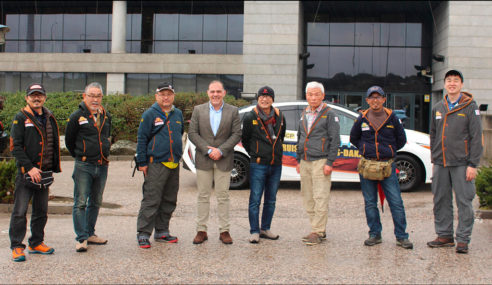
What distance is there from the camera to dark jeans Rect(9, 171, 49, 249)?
5.38 metres

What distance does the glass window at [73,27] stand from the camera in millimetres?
31469

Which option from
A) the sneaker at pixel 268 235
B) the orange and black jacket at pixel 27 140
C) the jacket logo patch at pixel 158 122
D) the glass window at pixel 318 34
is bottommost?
the sneaker at pixel 268 235

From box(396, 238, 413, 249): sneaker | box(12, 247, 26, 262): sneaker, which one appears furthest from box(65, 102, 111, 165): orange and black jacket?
box(396, 238, 413, 249): sneaker

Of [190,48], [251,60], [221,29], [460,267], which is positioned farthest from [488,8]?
[460,267]

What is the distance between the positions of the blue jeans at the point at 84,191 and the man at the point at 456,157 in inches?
158

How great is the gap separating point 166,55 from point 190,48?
1.57 meters

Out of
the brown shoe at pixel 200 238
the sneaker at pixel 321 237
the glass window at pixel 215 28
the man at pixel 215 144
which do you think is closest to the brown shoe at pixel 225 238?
the man at pixel 215 144

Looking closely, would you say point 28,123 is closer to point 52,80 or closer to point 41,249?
point 41,249

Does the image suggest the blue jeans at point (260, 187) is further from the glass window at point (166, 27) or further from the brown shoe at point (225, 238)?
the glass window at point (166, 27)

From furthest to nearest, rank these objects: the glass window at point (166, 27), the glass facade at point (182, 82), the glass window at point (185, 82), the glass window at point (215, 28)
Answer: the glass window at point (166, 27) → the glass window at point (215, 28) → the glass window at point (185, 82) → the glass facade at point (182, 82)

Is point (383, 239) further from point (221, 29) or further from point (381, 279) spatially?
point (221, 29)

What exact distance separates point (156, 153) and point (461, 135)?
356 centimetres

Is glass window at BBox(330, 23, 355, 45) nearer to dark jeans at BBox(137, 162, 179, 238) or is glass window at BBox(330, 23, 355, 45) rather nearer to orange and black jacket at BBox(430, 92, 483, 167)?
orange and black jacket at BBox(430, 92, 483, 167)

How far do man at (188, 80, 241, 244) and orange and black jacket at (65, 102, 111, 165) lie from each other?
110cm
